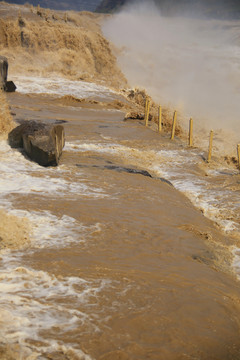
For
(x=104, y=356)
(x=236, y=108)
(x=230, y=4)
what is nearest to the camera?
(x=104, y=356)

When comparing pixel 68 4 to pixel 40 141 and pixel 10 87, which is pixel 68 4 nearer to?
pixel 10 87

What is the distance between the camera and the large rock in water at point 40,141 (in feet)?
25.9

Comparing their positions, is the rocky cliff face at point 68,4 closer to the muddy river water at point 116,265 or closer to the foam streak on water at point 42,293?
the muddy river water at point 116,265

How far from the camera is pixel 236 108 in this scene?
2639 centimetres

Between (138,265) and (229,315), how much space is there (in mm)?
1124

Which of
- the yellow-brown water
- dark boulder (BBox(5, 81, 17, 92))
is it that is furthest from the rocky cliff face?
the yellow-brown water

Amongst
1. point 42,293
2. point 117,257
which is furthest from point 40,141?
point 42,293

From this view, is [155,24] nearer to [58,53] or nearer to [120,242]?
[58,53]

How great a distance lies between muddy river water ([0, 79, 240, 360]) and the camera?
312cm

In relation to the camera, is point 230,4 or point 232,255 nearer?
point 232,255

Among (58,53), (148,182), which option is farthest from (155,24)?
(148,182)

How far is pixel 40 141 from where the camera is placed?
7.99 m

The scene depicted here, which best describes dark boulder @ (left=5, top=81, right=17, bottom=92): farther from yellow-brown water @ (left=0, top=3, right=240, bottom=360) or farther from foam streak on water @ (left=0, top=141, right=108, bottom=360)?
foam streak on water @ (left=0, top=141, right=108, bottom=360)

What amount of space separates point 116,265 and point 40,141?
4.22 metres
